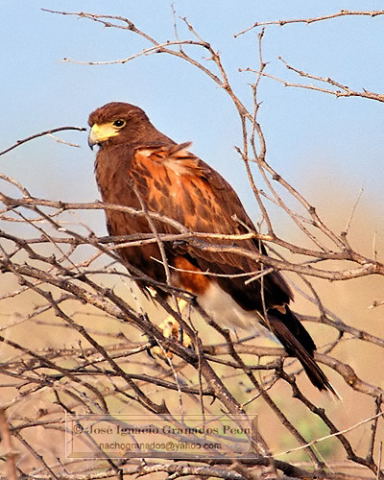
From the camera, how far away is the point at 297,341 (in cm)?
392

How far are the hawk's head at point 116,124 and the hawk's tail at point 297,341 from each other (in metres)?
1.26

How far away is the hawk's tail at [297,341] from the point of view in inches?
150

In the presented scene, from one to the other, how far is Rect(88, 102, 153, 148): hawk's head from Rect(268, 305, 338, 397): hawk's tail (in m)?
1.26

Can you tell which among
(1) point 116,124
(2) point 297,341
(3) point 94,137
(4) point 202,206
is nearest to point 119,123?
(1) point 116,124

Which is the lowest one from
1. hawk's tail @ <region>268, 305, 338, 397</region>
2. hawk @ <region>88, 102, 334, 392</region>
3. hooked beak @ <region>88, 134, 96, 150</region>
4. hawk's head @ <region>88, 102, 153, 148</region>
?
hawk's tail @ <region>268, 305, 338, 397</region>

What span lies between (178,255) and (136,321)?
1.64 meters

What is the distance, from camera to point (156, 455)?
8.96 feet

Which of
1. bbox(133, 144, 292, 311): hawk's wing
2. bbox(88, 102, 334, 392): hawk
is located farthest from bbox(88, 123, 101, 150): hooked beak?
bbox(133, 144, 292, 311): hawk's wing

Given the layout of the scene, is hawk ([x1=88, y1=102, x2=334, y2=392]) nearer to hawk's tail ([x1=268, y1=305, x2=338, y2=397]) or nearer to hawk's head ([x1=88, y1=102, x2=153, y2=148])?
hawk's tail ([x1=268, y1=305, x2=338, y2=397])

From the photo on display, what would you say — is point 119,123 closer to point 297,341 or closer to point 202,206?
point 202,206

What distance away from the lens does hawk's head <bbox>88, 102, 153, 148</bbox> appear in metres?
4.77

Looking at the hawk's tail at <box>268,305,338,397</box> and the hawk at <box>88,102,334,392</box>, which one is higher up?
the hawk at <box>88,102,334,392</box>

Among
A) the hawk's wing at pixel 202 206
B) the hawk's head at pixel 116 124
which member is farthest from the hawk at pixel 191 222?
the hawk's head at pixel 116 124

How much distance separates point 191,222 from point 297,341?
83 cm
